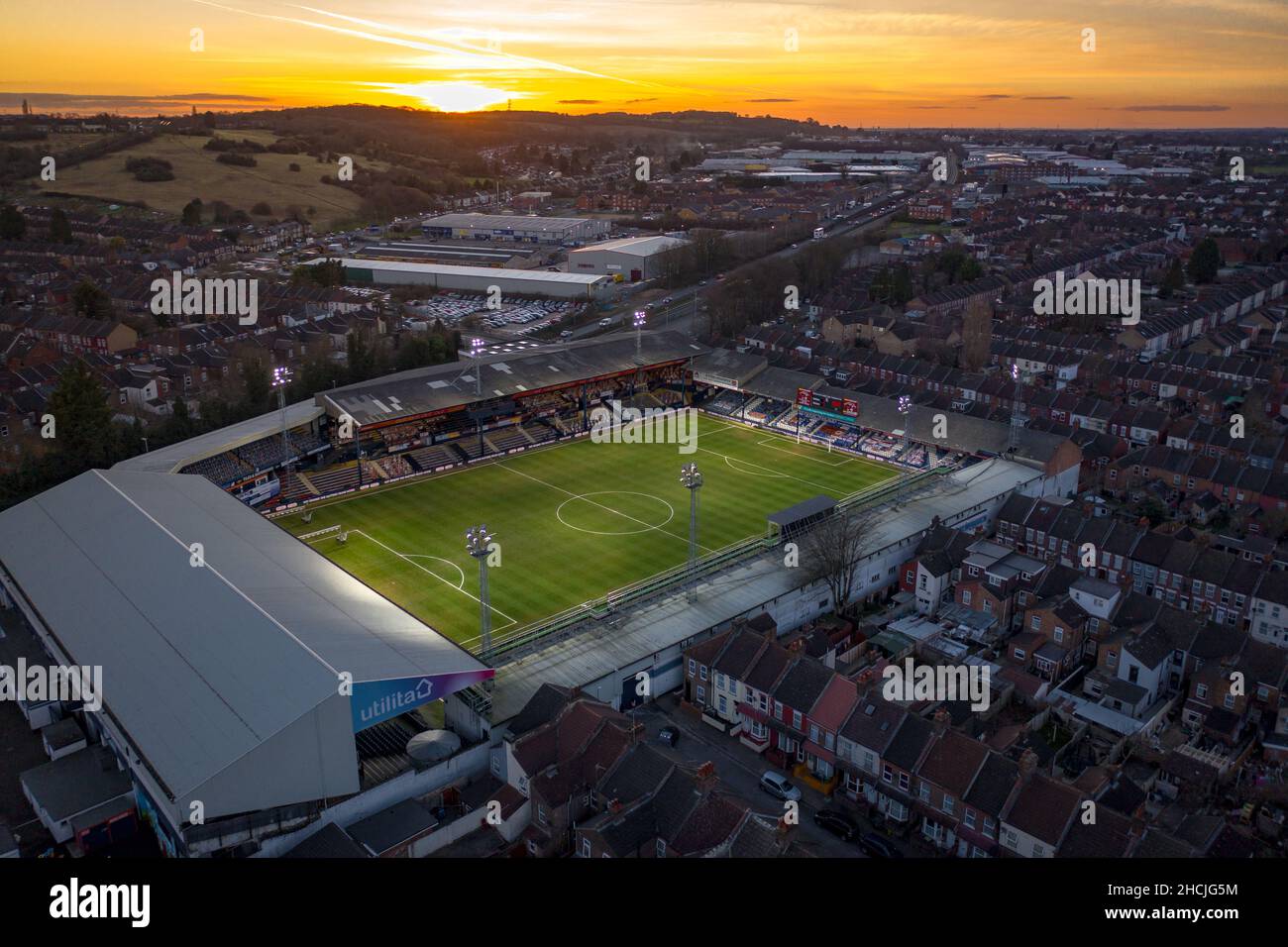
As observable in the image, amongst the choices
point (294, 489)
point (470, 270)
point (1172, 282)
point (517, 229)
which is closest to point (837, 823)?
point (294, 489)

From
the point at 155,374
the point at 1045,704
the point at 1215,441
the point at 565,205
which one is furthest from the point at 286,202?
the point at 1045,704

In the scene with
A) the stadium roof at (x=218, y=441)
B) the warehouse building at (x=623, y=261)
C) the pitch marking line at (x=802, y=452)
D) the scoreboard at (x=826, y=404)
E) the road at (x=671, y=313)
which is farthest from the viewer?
the warehouse building at (x=623, y=261)

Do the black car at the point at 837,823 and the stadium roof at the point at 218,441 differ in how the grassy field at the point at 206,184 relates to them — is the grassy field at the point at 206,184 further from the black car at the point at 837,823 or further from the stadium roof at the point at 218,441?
the black car at the point at 837,823

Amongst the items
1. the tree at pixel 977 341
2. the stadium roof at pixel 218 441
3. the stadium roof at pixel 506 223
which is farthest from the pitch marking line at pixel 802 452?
the stadium roof at pixel 506 223

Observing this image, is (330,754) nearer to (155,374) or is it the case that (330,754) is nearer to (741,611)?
(741,611)

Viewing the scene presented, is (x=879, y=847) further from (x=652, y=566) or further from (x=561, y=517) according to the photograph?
(x=561, y=517)

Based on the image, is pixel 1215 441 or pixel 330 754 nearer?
pixel 330 754
